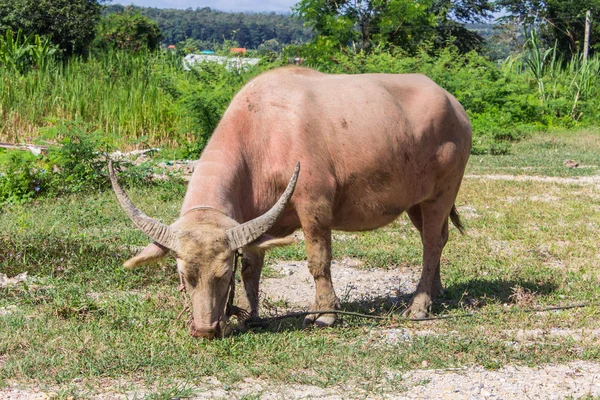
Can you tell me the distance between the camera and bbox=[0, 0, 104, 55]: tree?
27.9m

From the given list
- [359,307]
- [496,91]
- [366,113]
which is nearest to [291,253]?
[359,307]

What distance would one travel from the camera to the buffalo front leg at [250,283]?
5.85 metres

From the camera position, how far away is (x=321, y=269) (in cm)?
579

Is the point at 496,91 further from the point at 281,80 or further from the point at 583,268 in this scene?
the point at 281,80

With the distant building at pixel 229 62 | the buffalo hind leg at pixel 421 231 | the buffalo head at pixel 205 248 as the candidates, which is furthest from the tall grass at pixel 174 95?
the buffalo head at pixel 205 248

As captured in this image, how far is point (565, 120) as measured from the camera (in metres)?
21.8

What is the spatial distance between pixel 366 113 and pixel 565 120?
56.9ft

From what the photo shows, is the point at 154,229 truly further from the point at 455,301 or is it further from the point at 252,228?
the point at 455,301

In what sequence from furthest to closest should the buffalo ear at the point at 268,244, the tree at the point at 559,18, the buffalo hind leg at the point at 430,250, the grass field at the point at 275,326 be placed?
the tree at the point at 559,18, the buffalo hind leg at the point at 430,250, the buffalo ear at the point at 268,244, the grass field at the point at 275,326

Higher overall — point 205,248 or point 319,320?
point 205,248

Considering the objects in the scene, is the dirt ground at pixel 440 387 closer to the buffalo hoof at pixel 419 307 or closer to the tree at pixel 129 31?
the buffalo hoof at pixel 419 307

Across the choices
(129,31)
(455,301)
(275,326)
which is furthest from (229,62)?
(129,31)

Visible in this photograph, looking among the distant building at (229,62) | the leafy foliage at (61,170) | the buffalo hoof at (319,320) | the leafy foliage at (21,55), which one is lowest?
the leafy foliage at (61,170)

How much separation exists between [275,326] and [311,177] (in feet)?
3.85
